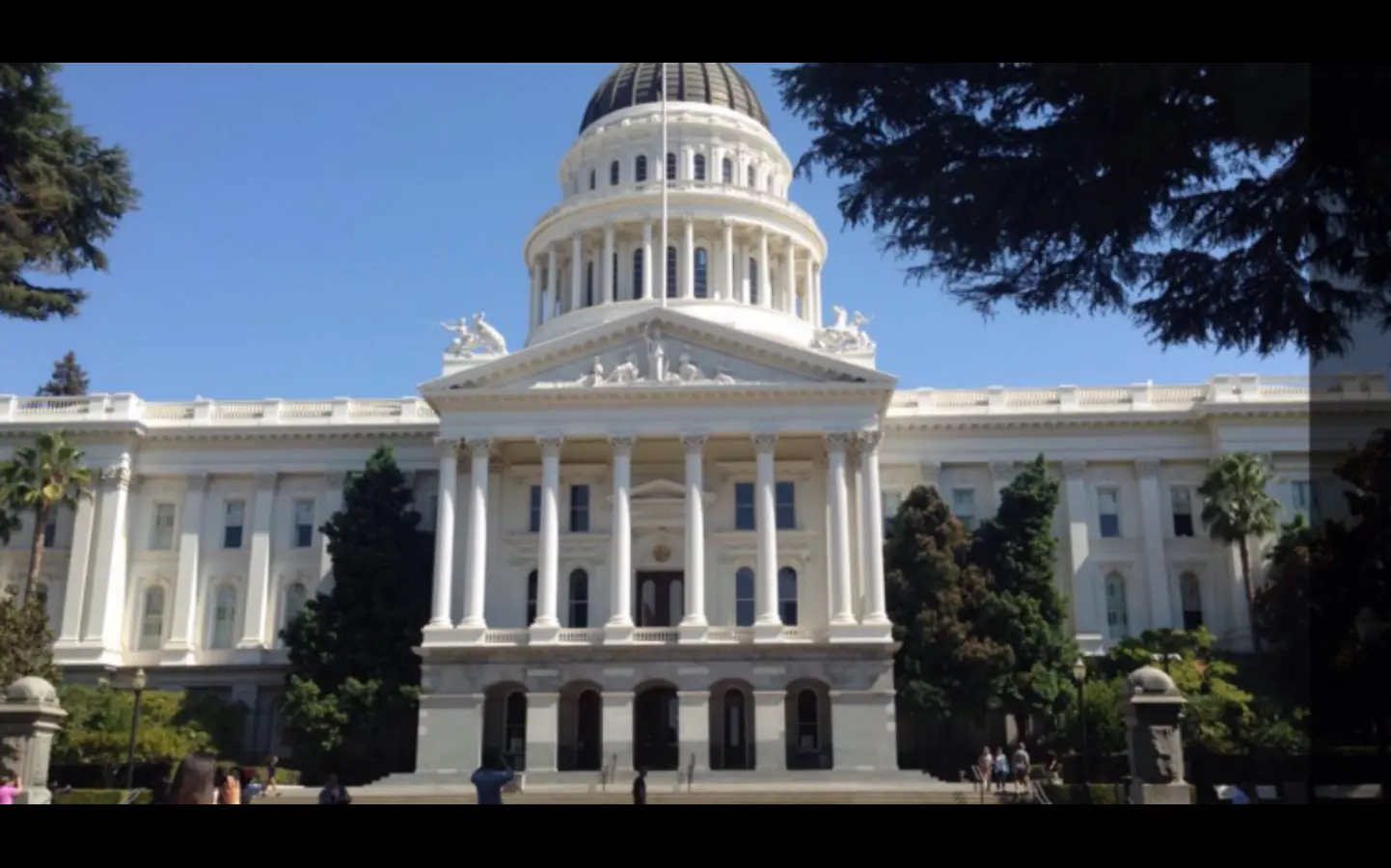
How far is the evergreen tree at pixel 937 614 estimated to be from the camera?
157 ft

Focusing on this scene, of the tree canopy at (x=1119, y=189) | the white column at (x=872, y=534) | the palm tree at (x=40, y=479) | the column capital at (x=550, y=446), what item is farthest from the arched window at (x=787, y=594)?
the tree canopy at (x=1119, y=189)

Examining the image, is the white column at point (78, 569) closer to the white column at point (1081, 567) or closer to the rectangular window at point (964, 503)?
the rectangular window at point (964, 503)

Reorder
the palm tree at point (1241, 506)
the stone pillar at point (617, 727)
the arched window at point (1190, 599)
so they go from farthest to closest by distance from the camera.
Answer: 1. the arched window at point (1190, 599)
2. the palm tree at point (1241, 506)
3. the stone pillar at point (617, 727)

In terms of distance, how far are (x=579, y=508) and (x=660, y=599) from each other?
5173mm

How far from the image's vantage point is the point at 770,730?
155 feet

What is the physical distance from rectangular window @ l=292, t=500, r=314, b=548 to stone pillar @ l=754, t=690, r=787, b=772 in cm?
2267

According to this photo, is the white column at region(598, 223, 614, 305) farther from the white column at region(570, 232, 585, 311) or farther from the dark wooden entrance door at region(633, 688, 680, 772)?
the dark wooden entrance door at region(633, 688, 680, 772)

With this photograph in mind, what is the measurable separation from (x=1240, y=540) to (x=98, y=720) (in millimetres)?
44046

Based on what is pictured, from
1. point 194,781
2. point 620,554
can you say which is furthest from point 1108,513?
point 194,781

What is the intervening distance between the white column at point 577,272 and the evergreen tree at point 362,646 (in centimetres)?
1991

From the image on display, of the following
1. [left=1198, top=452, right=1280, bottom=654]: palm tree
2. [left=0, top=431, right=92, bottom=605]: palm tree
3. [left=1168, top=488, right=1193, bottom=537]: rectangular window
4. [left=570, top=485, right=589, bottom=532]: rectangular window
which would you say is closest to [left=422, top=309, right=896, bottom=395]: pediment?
[left=570, top=485, right=589, bottom=532]: rectangular window

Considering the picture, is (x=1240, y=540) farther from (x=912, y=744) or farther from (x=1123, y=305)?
(x=1123, y=305)
